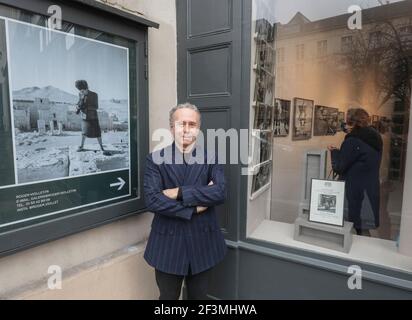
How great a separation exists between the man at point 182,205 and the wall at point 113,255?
1.35 ft

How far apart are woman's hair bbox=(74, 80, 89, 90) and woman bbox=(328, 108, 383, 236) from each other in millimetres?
1801

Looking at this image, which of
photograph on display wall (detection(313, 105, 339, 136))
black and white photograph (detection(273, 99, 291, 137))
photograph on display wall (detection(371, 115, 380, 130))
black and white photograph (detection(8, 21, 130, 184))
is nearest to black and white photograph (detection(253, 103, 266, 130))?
black and white photograph (detection(273, 99, 291, 137))

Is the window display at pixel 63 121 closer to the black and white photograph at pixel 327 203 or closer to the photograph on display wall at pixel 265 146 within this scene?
the photograph on display wall at pixel 265 146

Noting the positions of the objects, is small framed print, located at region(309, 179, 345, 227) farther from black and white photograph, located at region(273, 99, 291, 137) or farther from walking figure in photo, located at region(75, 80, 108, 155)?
walking figure in photo, located at region(75, 80, 108, 155)

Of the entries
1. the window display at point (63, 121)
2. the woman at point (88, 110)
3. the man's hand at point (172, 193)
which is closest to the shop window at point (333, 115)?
the man's hand at point (172, 193)

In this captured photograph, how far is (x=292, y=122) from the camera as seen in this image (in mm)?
2490

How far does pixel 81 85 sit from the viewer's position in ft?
5.41

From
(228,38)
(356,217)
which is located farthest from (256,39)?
(356,217)

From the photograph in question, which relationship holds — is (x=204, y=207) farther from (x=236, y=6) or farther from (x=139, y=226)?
(x=236, y=6)

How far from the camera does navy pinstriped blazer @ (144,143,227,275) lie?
154cm

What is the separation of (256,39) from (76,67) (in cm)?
125

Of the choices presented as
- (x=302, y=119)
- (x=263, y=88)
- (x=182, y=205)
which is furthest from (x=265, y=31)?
(x=182, y=205)

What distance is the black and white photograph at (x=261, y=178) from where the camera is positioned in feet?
7.50

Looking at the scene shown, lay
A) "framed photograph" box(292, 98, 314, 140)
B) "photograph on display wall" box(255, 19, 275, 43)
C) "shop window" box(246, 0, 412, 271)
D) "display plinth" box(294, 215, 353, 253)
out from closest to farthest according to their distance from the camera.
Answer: "display plinth" box(294, 215, 353, 253) → "shop window" box(246, 0, 412, 271) → "photograph on display wall" box(255, 19, 275, 43) → "framed photograph" box(292, 98, 314, 140)
